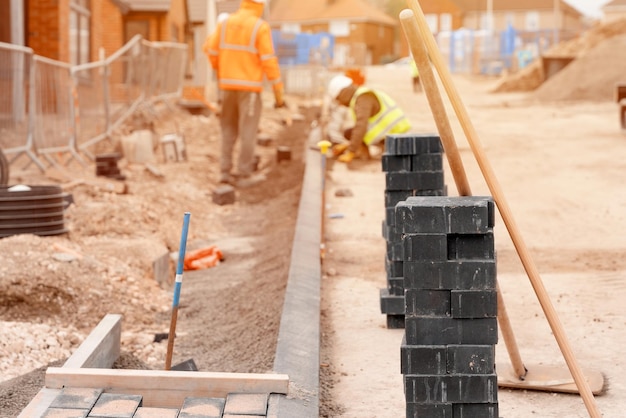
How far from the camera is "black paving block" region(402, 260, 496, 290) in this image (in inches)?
154

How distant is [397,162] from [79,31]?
686 inches

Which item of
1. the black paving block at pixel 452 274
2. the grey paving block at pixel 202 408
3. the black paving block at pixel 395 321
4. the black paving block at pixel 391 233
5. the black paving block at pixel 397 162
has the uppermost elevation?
the black paving block at pixel 397 162

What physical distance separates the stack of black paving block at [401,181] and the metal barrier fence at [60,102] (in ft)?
24.0

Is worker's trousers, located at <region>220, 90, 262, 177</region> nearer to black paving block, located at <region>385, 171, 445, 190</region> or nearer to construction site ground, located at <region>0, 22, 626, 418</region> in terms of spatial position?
construction site ground, located at <region>0, 22, 626, 418</region>

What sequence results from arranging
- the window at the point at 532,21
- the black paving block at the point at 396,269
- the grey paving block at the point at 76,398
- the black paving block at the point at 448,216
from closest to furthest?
the black paving block at the point at 448,216, the grey paving block at the point at 76,398, the black paving block at the point at 396,269, the window at the point at 532,21

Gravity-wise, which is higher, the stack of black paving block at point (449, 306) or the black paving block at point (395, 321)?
the stack of black paving block at point (449, 306)

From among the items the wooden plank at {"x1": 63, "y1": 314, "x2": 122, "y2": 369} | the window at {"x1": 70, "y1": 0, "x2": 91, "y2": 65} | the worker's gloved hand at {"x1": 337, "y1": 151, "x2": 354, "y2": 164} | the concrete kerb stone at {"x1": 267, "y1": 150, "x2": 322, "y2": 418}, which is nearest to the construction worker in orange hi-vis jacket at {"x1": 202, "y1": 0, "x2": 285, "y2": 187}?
the worker's gloved hand at {"x1": 337, "y1": 151, "x2": 354, "y2": 164}

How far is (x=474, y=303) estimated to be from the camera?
3.93 metres

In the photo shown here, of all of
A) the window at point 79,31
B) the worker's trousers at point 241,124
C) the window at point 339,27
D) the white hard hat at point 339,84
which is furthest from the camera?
the window at point 339,27

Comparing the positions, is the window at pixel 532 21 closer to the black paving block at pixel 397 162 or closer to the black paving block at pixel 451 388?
the black paving block at pixel 397 162

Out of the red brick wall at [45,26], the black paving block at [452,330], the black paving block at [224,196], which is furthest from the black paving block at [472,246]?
the red brick wall at [45,26]

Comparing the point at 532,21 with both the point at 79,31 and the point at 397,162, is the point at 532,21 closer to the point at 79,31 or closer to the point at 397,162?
the point at 79,31

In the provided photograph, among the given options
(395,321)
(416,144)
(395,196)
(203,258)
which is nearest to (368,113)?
(203,258)

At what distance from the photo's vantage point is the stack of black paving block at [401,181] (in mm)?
5953
